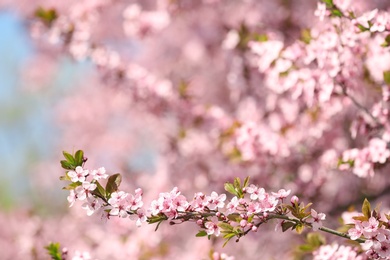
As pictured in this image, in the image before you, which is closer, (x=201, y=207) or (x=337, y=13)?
(x=201, y=207)

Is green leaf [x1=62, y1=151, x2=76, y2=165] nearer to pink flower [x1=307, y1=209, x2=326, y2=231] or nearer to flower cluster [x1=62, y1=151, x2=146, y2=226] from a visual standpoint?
flower cluster [x1=62, y1=151, x2=146, y2=226]

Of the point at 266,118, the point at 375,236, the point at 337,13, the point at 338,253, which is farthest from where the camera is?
the point at 266,118

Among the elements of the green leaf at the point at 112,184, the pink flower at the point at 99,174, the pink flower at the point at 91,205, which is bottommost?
the pink flower at the point at 91,205

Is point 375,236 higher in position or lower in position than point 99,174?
lower

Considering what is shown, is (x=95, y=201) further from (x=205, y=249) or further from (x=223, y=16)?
(x=223, y=16)

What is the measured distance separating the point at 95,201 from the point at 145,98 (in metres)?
3.02

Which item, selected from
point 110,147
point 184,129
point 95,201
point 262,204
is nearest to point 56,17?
point 184,129

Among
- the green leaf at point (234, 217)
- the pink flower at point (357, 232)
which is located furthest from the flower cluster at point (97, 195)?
the pink flower at point (357, 232)

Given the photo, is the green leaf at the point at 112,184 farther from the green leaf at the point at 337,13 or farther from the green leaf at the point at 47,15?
the green leaf at the point at 47,15

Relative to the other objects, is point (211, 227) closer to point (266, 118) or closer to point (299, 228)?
point (299, 228)

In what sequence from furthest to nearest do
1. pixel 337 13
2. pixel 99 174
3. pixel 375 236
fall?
pixel 337 13
pixel 99 174
pixel 375 236

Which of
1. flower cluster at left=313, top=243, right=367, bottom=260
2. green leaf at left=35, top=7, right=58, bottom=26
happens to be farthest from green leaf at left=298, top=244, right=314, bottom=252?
green leaf at left=35, top=7, right=58, bottom=26

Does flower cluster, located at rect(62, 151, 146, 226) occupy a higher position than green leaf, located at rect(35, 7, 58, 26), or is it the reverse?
green leaf, located at rect(35, 7, 58, 26)

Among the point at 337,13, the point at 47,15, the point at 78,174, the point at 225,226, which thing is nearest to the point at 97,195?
the point at 78,174
